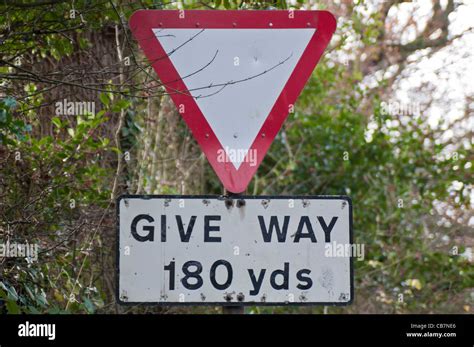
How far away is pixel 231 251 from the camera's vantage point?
3.02 meters

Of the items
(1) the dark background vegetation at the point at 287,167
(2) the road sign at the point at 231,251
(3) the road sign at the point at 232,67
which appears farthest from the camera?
(1) the dark background vegetation at the point at 287,167

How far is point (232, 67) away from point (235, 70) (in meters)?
0.02

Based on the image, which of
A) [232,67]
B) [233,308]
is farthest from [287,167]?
[233,308]

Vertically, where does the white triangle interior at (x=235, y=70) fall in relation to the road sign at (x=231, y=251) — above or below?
above

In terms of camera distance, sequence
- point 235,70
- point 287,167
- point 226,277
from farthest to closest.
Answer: point 287,167
point 235,70
point 226,277

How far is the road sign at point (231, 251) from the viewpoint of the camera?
9.80 ft

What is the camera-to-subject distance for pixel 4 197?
448 centimetres

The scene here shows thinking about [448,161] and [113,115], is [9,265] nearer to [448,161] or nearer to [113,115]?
[113,115]

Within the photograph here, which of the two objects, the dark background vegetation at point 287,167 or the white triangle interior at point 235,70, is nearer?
the white triangle interior at point 235,70

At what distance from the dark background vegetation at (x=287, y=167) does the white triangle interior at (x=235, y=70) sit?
3.10 ft

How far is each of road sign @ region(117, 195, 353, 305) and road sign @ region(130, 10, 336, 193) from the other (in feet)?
0.71

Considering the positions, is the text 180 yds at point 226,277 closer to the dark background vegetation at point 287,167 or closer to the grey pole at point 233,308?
the grey pole at point 233,308

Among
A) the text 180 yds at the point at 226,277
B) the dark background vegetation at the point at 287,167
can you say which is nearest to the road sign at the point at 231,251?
the text 180 yds at the point at 226,277

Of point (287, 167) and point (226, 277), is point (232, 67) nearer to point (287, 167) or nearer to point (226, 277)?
point (226, 277)
